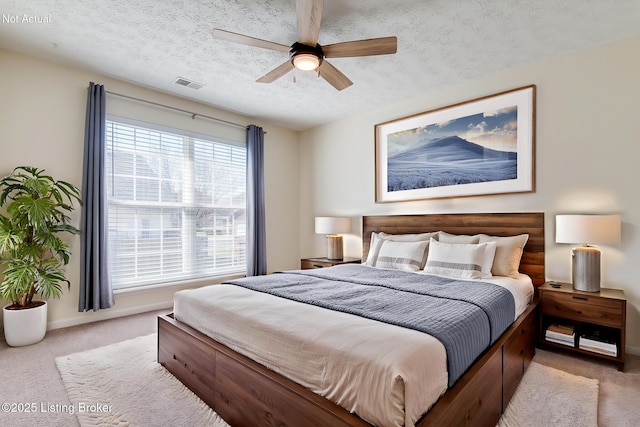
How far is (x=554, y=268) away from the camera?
304 centimetres

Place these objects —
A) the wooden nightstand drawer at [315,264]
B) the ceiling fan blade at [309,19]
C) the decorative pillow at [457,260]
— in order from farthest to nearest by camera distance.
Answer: the wooden nightstand drawer at [315,264] → the decorative pillow at [457,260] → the ceiling fan blade at [309,19]

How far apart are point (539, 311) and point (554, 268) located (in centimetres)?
53

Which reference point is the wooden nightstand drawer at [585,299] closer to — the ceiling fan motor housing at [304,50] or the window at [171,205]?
the ceiling fan motor housing at [304,50]

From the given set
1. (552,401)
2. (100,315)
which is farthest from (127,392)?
(552,401)

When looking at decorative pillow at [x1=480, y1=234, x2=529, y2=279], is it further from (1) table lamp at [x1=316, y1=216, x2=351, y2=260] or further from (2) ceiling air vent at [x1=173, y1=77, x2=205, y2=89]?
(2) ceiling air vent at [x1=173, y1=77, x2=205, y2=89]

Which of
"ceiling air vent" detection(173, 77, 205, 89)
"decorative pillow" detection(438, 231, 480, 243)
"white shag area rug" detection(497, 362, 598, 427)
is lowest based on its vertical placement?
"white shag area rug" detection(497, 362, 598, 427)

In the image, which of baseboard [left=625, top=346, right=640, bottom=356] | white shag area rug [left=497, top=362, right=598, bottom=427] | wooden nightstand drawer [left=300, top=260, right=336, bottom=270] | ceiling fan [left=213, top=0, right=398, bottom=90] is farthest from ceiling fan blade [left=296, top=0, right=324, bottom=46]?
baseboard [left=625, top=346, right=640, bottom=356]

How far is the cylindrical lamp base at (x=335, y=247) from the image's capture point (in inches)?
181

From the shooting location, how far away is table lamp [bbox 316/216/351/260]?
4496 millimetres

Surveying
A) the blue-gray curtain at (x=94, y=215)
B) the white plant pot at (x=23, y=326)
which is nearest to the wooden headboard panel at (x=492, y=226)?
the blue-gray curtain at (x=94, y=215)

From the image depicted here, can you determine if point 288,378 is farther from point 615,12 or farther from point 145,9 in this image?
point 615,12

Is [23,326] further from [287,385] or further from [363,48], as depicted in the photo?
[363,48]

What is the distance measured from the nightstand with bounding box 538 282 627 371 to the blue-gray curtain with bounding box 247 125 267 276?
3.47m

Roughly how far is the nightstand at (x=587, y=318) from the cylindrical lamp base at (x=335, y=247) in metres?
2.47
